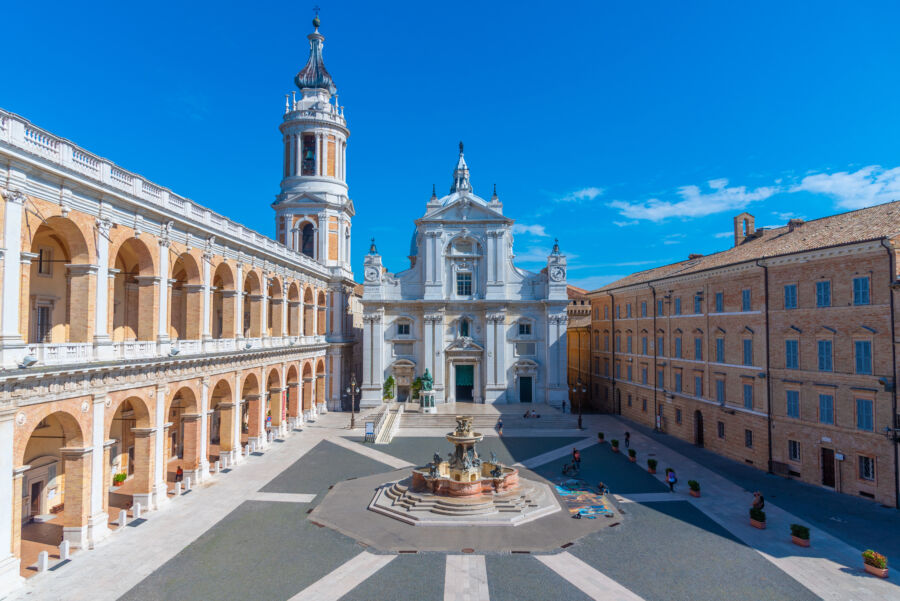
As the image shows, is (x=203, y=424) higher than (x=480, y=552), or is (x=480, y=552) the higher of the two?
(x=203, y=424)

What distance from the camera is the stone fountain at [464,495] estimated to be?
76.2ft

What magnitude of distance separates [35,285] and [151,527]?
10.5m

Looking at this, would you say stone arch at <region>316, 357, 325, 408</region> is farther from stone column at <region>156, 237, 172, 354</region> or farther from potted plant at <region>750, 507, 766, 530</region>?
potted plant at <region>750, 507, 766, 530</region>

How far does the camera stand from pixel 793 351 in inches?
1169

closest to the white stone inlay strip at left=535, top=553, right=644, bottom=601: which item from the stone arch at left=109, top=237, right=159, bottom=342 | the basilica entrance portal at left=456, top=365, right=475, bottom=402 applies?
the stone arch at left=109, top=237, right=159, bottom=342

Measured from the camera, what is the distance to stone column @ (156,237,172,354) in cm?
2527

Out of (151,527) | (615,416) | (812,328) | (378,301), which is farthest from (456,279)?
(151,527)

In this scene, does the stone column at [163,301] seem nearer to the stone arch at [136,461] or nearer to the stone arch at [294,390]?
the stone arch at [136,461]

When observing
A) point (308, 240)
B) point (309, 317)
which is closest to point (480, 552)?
point (309, 317)

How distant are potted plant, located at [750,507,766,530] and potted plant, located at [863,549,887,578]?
407cm

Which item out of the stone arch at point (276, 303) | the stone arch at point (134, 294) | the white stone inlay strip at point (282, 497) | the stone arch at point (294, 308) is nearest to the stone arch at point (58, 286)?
the stone arch at point (134, 294)

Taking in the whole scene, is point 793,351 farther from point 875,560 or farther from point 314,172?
point 314,172

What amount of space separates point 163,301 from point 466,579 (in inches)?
712

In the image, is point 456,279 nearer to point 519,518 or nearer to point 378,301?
point 378,301
